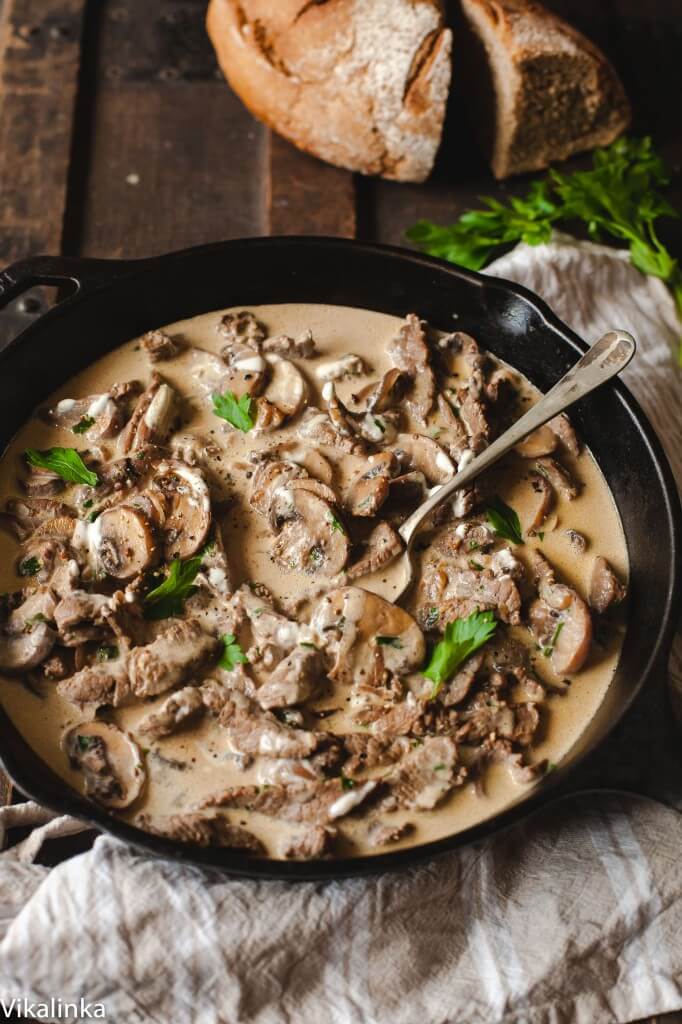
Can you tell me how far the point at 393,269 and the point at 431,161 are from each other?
0.99m

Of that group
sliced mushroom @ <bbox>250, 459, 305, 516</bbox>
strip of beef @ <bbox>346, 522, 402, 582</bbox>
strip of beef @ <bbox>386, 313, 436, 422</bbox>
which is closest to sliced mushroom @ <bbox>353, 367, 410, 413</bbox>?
strip of beef @ <bbox>386, 313, 436, 422</bbox>

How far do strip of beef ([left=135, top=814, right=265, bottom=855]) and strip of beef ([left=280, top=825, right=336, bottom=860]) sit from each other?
82 millimetres

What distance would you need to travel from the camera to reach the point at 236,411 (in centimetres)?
344

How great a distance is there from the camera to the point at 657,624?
3.10 m

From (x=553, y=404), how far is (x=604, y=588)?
0.54 m

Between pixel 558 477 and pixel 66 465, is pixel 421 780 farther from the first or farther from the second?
pixel 66 465

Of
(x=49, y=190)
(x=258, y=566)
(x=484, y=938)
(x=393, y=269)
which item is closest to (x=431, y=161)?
(x=393, y=269)

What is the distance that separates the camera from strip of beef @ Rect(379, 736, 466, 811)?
9.48 feet

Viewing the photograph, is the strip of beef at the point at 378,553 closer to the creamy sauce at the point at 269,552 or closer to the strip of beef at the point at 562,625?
the creamy sauce at the point at 269,552

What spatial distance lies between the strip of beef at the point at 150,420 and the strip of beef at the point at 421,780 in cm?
123

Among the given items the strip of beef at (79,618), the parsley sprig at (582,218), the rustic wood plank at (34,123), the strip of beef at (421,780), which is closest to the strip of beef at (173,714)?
the strip of beef at (79,618)

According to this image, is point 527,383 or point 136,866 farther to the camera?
point 527,383

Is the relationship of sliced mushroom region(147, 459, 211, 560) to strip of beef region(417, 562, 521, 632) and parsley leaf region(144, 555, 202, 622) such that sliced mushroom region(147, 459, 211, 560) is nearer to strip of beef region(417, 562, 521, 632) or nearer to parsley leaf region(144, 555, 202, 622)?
parsley leaf region(144, 555, 202, 622)

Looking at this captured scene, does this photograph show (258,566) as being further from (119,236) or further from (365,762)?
(119,236)
